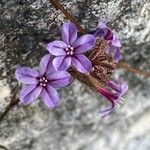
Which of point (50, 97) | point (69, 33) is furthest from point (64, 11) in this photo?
point (50, 97)

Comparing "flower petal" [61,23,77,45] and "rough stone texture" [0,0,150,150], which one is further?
"rough stone texture" [0,0,150,150]

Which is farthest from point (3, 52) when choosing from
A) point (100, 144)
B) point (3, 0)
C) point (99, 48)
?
point (100, 144)

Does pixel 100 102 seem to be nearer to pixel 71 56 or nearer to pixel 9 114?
pixel 9 114

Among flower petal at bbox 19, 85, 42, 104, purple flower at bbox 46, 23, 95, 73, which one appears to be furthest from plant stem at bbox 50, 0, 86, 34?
flower petal at bbox 19, 85, 42, 104

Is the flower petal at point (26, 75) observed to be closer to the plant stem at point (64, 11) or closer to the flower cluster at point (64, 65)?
the flower cluster at point (64, 65)

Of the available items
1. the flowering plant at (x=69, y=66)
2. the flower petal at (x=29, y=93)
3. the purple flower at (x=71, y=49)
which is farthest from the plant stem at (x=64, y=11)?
the flower petal at (x=29, y=93)

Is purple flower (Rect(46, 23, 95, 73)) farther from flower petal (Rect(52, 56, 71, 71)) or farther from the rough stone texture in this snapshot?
the rough stone texture
